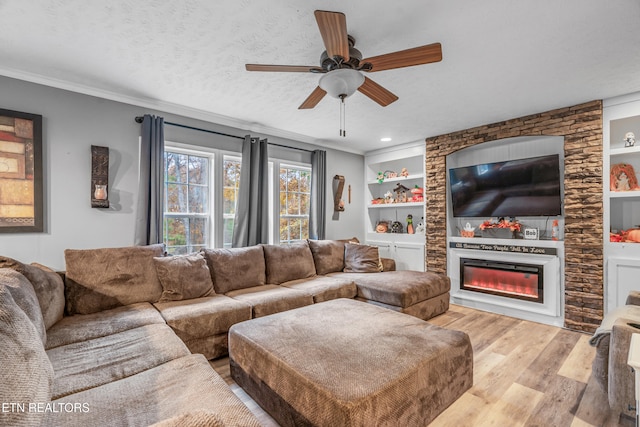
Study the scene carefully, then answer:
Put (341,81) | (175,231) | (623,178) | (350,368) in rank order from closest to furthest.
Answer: (350,368)
(341,81)
(623,178)
(175,231)

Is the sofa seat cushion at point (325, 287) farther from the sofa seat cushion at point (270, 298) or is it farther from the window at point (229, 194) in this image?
the window at point (229, 194)

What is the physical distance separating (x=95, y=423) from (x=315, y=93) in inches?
91.9

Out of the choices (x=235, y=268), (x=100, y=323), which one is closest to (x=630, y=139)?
(x=235, y=268)

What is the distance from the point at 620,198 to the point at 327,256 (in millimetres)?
3419

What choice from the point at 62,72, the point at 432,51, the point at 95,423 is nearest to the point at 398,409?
the point at 95,423

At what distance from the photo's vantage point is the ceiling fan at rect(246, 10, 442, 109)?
1636 millimetres

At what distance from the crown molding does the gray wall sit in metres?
0.06

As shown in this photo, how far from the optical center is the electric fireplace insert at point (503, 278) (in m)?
3.67

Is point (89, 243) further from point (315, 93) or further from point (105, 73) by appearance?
point (315, 93)

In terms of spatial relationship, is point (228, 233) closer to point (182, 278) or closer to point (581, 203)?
point (182, 278)

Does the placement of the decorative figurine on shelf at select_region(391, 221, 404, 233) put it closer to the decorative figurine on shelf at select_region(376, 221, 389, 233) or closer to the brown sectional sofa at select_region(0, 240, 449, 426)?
the decorative figurine on shelf at select_region(376, 221, 389, 233)

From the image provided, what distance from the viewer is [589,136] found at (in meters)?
3.23

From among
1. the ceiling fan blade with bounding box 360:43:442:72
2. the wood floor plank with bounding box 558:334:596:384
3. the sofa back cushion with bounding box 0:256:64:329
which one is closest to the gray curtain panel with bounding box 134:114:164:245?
the sofa back cushion with bounding box 0:256:64:329

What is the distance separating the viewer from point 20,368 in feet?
2.81
